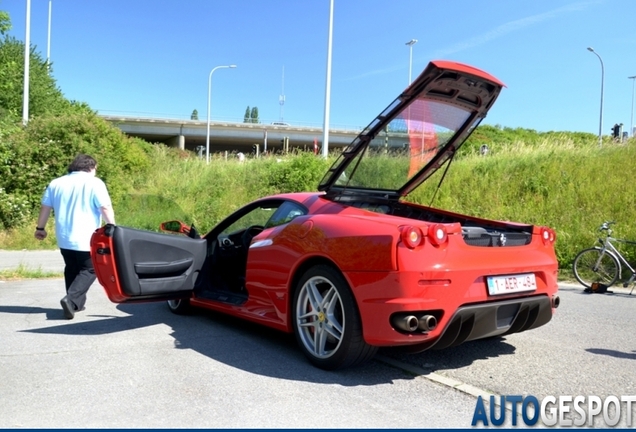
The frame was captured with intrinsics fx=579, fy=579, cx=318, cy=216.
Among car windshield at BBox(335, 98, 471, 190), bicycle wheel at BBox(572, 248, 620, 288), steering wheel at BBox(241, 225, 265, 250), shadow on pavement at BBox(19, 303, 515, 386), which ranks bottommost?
shadow on pavement at BBox(19, 303, 515, 386)

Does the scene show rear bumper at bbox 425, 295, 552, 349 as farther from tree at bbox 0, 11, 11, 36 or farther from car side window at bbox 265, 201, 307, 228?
tree at bbox 0, 11, 11, 36

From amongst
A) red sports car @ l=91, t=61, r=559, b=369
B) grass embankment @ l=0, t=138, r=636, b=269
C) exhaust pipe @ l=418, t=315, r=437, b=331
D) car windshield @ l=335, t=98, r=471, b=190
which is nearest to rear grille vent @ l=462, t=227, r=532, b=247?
red sports car @ l=91, t=61, r=559, b=369

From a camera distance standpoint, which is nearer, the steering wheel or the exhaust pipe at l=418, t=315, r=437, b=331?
the exhaust pipe at l=418, t=315, r=437, b=331

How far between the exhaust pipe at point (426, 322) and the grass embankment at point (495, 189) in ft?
23.7

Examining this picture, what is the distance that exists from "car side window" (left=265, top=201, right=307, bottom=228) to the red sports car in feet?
0.04

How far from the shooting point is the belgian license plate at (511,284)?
13.1 feet

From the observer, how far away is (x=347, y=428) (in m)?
3.12

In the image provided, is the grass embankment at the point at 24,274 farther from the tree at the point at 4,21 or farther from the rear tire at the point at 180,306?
the tree at the point at 4,21

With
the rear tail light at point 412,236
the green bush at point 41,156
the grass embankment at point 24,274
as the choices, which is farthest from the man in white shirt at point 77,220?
the green bush at point 41,156

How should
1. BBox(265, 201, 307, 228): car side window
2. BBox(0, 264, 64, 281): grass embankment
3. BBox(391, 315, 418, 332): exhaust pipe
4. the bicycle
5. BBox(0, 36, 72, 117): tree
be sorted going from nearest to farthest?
BBox(391, 315, 418, 332): exhaust pipe
BBox(265, 201, 307, 228): car side window
the bicycle
BBox(0, 264, 64, 281): grass embankment
BBox(0, 36, 72, 117): tree

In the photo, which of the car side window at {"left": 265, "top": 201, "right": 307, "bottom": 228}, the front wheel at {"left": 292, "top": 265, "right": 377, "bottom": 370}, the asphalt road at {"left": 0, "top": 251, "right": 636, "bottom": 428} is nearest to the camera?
the asphalt road at {"left": 0, "top": 251, "right": 636, "bottom": 428}

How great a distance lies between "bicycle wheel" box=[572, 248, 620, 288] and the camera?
8969 millimetres

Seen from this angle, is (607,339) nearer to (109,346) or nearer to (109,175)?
(109,346)

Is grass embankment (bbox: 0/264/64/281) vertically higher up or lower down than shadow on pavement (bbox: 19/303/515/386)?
lower down
